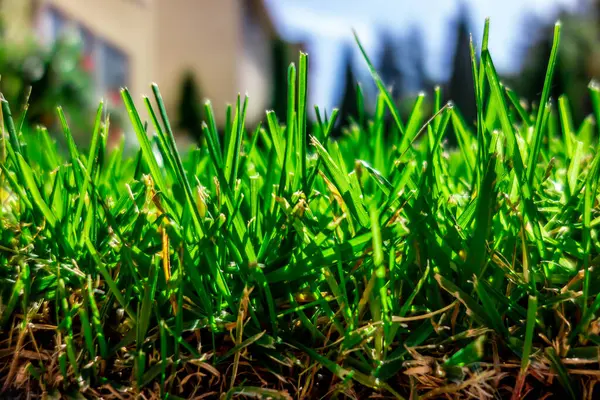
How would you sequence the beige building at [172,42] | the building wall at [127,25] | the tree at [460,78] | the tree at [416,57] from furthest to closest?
the tree at [416,57]
the tree at [460,78]
the beige building at [172,42]
the building wall at [127,25]

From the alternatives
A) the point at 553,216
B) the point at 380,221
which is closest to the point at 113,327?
the point at 380,221

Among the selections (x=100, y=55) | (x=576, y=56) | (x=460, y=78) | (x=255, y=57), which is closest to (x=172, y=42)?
(x=255, y=57)

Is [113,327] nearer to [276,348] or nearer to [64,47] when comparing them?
[276,348]

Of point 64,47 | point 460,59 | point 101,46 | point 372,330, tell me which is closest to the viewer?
point 372,330

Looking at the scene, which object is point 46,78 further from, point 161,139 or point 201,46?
point 201,46

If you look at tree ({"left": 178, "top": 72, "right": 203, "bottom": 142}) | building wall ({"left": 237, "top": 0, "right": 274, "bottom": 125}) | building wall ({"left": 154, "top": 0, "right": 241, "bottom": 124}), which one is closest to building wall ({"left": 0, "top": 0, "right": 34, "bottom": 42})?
building wall ({"left": 237, "top": 0, "right": 274, "bottom": 125})

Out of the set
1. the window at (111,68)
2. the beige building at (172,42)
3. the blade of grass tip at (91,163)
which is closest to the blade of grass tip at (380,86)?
the blade of grass tip at (91,163)

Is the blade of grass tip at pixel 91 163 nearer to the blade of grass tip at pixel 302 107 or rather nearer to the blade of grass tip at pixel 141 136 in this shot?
the blade of grass tip at pixel 141 136
